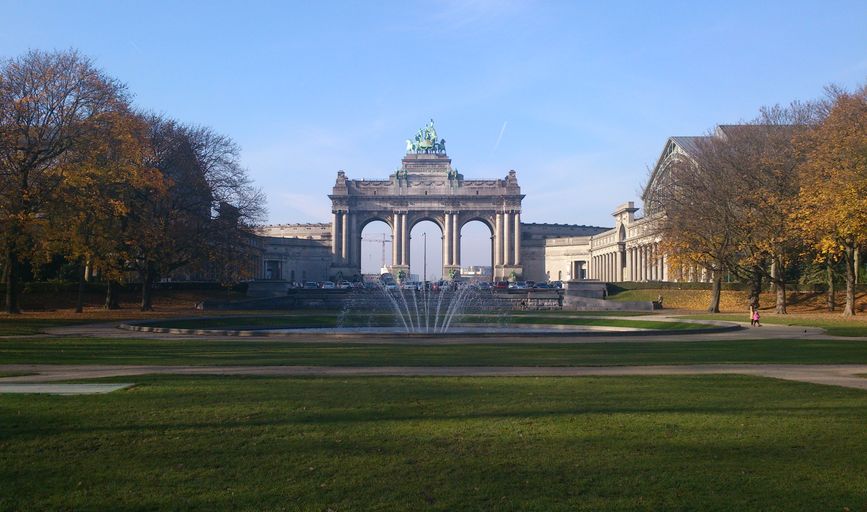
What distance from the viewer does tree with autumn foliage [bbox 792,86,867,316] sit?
40531 mm

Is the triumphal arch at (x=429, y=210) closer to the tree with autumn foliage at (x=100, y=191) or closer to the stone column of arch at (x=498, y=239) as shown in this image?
the stone column of arch at (x=498, y=239)

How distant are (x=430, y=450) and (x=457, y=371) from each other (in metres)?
9.45

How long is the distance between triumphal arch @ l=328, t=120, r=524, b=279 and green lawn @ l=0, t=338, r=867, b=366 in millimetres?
110415

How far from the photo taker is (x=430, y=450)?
972 cm

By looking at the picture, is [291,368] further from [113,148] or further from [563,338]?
[113,148]

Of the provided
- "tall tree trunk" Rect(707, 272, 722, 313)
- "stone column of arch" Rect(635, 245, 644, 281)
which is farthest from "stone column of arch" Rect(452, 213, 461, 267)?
"tall tree trunk" Rect(707, 272, 722, 313)

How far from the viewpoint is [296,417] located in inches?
457

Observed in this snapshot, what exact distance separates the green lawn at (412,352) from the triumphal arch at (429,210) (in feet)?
362

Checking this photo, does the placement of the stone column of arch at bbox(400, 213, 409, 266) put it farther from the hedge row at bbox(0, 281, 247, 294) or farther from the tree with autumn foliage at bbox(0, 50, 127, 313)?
the tree with autumn foliage at bbox(0, 50, 127, 313)

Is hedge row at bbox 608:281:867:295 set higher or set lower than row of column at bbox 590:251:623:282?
lower

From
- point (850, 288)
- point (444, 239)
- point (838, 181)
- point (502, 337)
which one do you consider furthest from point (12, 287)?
point (444, 239)

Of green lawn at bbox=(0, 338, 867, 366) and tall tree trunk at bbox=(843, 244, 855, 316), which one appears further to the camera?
tall tree trunk at bbox=(843, 244, 855, 316)

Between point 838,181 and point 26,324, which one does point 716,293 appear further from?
point 26,324

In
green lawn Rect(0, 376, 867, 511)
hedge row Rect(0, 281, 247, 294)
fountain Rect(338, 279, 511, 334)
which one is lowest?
green lawn Rect(0, 376, 867, 511)
